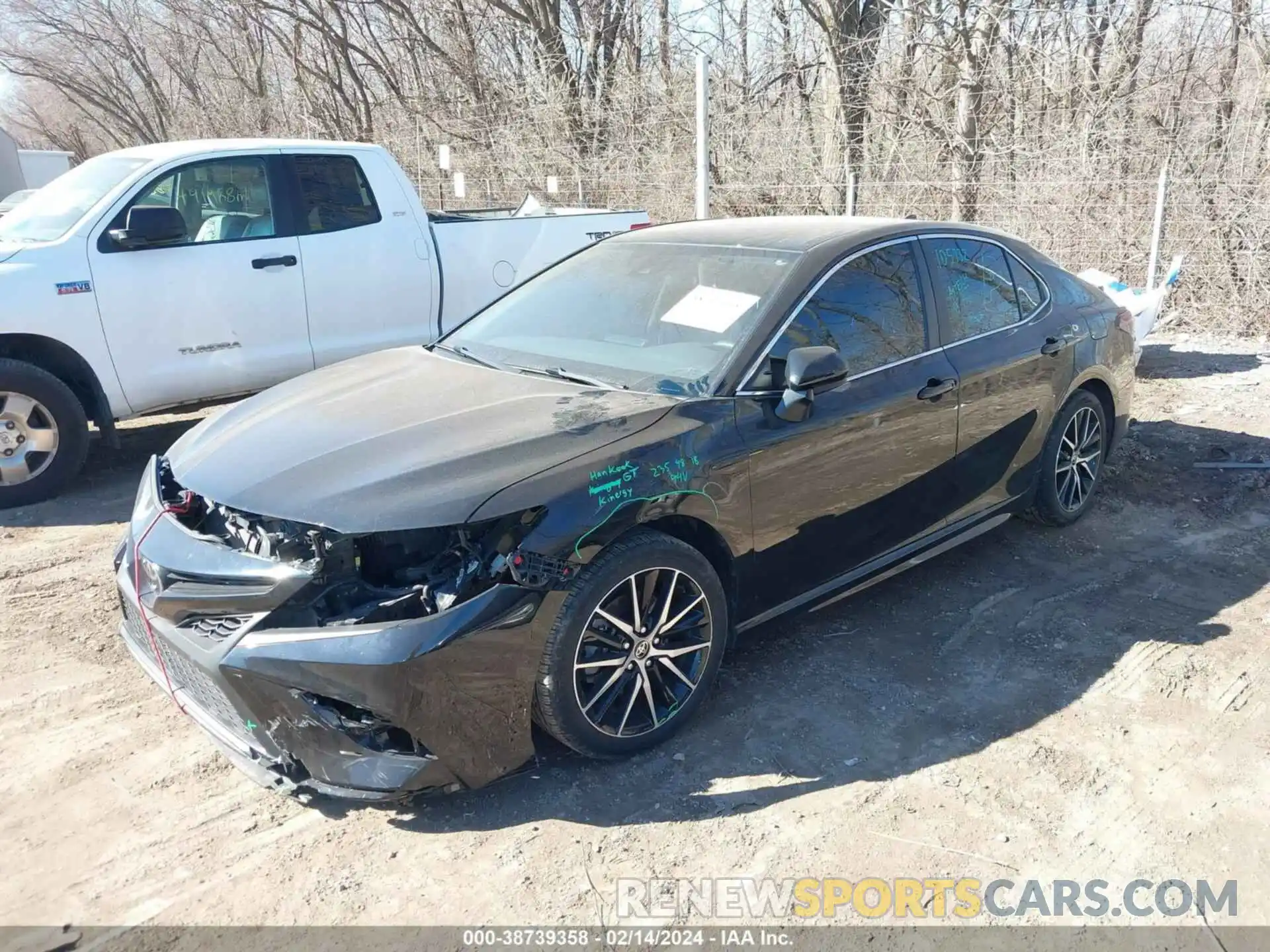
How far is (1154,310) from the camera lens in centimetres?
818

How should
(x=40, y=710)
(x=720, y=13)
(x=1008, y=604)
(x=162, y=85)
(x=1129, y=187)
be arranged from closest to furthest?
(x=40, y=710)
(x=1008, y=604)
(x=1129, y=187)
(x=720, y=13)
(x=162, y=85)

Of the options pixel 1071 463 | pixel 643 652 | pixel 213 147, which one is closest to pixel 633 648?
pixel 643 652

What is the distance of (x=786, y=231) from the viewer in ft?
13.7

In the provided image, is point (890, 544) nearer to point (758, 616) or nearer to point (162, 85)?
point (758, 616)

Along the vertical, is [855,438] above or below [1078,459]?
above

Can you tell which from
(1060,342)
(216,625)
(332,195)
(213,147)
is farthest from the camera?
(332,195)

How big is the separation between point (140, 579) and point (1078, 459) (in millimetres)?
4482

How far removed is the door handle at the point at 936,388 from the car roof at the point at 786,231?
2.13 feet

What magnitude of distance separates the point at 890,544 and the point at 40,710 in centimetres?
337

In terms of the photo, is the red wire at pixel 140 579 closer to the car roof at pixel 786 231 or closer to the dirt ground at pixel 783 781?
the dirt ground at pixel 783 781

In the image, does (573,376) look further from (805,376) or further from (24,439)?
(24,439)

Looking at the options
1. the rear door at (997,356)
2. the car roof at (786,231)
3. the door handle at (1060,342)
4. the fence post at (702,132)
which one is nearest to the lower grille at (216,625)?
the car roof at (786,231)

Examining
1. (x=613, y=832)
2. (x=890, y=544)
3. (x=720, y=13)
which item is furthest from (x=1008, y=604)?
(x=720, y=13)

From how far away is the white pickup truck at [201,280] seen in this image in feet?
18.6
